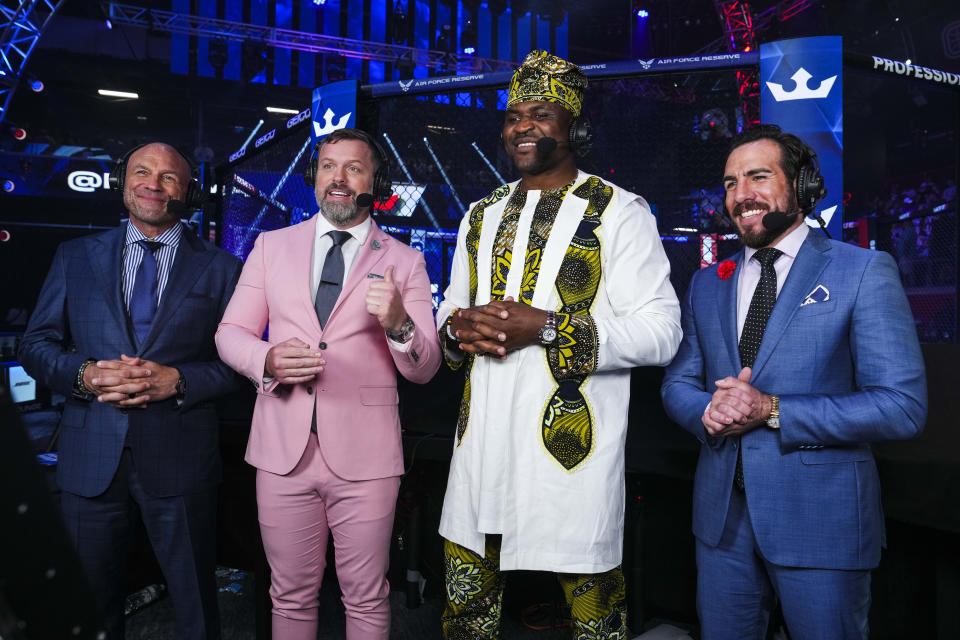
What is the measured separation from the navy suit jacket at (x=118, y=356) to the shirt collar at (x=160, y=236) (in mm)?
26

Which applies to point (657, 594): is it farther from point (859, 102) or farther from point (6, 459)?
point (859, 102)

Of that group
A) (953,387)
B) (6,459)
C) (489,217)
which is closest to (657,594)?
(953,387)

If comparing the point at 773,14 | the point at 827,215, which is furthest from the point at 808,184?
the point at 773,14

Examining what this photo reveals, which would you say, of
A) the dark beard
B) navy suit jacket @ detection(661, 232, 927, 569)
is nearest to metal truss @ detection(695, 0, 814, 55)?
the dark beard

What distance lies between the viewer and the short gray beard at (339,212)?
211cm

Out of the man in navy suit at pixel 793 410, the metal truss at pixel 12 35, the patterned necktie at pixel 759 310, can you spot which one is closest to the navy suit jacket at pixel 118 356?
the man in navy suit at pixel 793 410

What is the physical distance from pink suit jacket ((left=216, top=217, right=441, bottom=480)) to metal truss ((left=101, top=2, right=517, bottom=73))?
12.4 metres

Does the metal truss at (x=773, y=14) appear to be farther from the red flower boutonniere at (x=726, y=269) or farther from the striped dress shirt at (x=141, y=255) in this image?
the striped dress shirt at (x=141, y=255)

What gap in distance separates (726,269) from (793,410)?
483 millimetres

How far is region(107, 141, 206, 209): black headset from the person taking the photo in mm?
2344

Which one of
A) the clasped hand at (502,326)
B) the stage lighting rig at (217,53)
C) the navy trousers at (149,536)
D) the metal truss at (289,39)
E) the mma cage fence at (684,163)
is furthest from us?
the stage lighting rig at (217,53)

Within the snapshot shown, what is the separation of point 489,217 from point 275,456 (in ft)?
3.28

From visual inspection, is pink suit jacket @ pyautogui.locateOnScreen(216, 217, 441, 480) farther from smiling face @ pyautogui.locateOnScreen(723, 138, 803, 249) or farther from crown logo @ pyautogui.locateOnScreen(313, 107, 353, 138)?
crown logo @ pyautogui.locateOnScreen(313, 107, 353, 138)

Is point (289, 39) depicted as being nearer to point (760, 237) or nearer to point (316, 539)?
point (316, 539)
